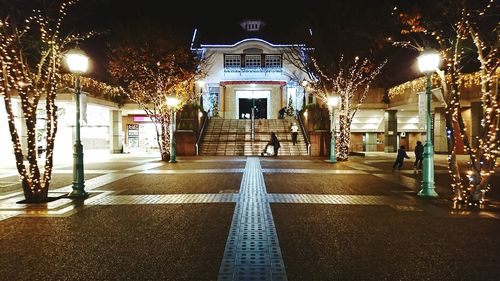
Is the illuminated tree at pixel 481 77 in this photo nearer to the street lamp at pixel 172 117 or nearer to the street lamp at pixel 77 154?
the street lamp at pixel 77 154

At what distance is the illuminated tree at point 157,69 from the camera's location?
23.3 meters

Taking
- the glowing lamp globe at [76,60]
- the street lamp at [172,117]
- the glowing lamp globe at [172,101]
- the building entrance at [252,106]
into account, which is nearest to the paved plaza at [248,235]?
the glowing lamp globe at [76,60]

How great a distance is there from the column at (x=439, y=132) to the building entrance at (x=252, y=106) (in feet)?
53.1

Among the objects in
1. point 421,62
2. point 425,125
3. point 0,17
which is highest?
point 0,17

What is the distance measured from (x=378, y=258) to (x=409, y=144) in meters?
35.7

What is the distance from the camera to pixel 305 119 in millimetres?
31562

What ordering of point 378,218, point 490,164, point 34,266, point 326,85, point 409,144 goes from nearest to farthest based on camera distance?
1. point 34,266
2. point 378,218
3. point 490,164
4. point 326,85
5. point 409,144

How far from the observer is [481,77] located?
980 cm

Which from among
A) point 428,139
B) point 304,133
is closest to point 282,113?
point 304,133

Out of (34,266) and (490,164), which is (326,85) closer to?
(490,164)

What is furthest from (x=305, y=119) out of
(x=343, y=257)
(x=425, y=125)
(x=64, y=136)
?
(x=343, y=257)

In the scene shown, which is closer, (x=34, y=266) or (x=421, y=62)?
(x=34, y=266)

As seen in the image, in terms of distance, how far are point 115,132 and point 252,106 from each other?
1358 cm

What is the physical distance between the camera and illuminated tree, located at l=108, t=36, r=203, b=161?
23.3 meters
